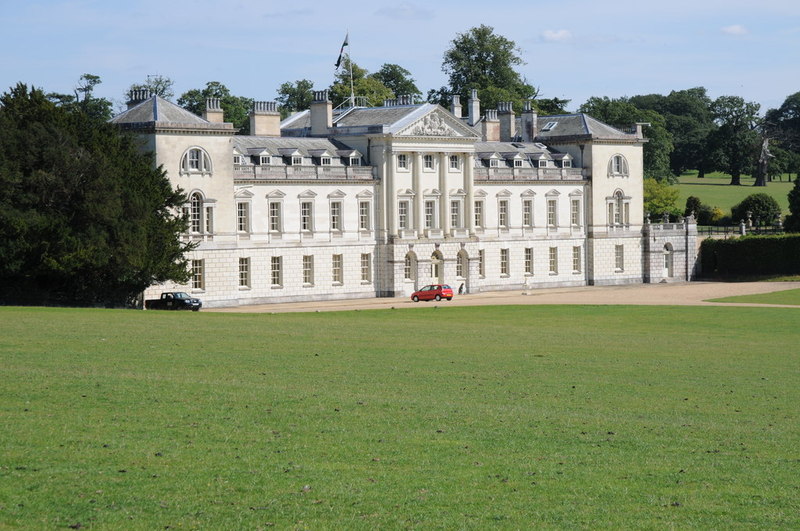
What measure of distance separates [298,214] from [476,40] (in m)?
69.2

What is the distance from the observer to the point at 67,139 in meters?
50.8

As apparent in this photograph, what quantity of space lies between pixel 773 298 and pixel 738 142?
82235 millimetres

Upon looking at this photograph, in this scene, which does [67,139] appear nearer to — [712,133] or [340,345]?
[340,345]

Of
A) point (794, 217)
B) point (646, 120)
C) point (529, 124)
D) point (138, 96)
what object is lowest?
point (794, 217)

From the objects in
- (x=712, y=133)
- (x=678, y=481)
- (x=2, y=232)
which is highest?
(x=712, y=133)

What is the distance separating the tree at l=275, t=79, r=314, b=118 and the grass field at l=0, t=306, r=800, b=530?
312ft

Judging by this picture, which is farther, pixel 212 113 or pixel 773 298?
pixel 212 113

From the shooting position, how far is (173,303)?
57.8m

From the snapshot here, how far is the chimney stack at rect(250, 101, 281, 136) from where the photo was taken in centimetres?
7206

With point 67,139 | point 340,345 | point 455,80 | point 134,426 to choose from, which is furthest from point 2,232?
point 455,80

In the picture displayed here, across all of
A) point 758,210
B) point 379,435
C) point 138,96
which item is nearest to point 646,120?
point 758,210

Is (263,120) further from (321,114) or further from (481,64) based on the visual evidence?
(481,64)

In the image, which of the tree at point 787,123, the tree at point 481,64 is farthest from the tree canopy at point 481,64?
the tree at point 787,123

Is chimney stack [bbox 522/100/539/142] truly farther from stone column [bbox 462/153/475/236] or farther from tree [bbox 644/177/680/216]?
tree [bbox 644/177/680/216]
